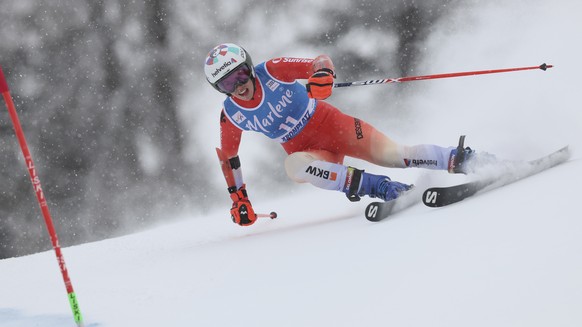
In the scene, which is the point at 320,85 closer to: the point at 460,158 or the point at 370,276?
the point at 460,158

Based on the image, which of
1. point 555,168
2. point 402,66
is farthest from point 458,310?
point 402,66

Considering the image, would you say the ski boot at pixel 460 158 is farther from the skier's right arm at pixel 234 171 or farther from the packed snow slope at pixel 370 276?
the skier's right arm at pixel 234 171

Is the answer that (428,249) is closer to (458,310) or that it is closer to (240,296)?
(458,310)

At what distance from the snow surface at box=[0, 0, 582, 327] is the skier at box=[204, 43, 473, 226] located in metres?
0.31

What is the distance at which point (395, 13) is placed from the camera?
15.0 meters

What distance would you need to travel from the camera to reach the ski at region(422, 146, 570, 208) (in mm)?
3480

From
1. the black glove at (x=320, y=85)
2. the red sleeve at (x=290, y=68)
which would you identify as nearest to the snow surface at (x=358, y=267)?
the black glove at (x=320, y=85)

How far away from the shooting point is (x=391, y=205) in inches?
147

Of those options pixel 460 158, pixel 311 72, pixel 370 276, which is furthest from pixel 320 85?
pixel 370 276

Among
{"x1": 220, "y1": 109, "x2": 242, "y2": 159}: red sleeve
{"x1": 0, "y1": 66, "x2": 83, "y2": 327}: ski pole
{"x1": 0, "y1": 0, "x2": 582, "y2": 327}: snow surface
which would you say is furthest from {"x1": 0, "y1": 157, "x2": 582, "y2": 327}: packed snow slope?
{"x1": 220, "y1": 109, "x2": 242, "y2": 159}: red sleeve

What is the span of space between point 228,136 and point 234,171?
1.03 ft

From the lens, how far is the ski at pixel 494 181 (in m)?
3.48

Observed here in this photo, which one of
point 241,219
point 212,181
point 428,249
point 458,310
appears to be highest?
point 212,181

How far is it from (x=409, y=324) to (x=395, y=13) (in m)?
14.0
